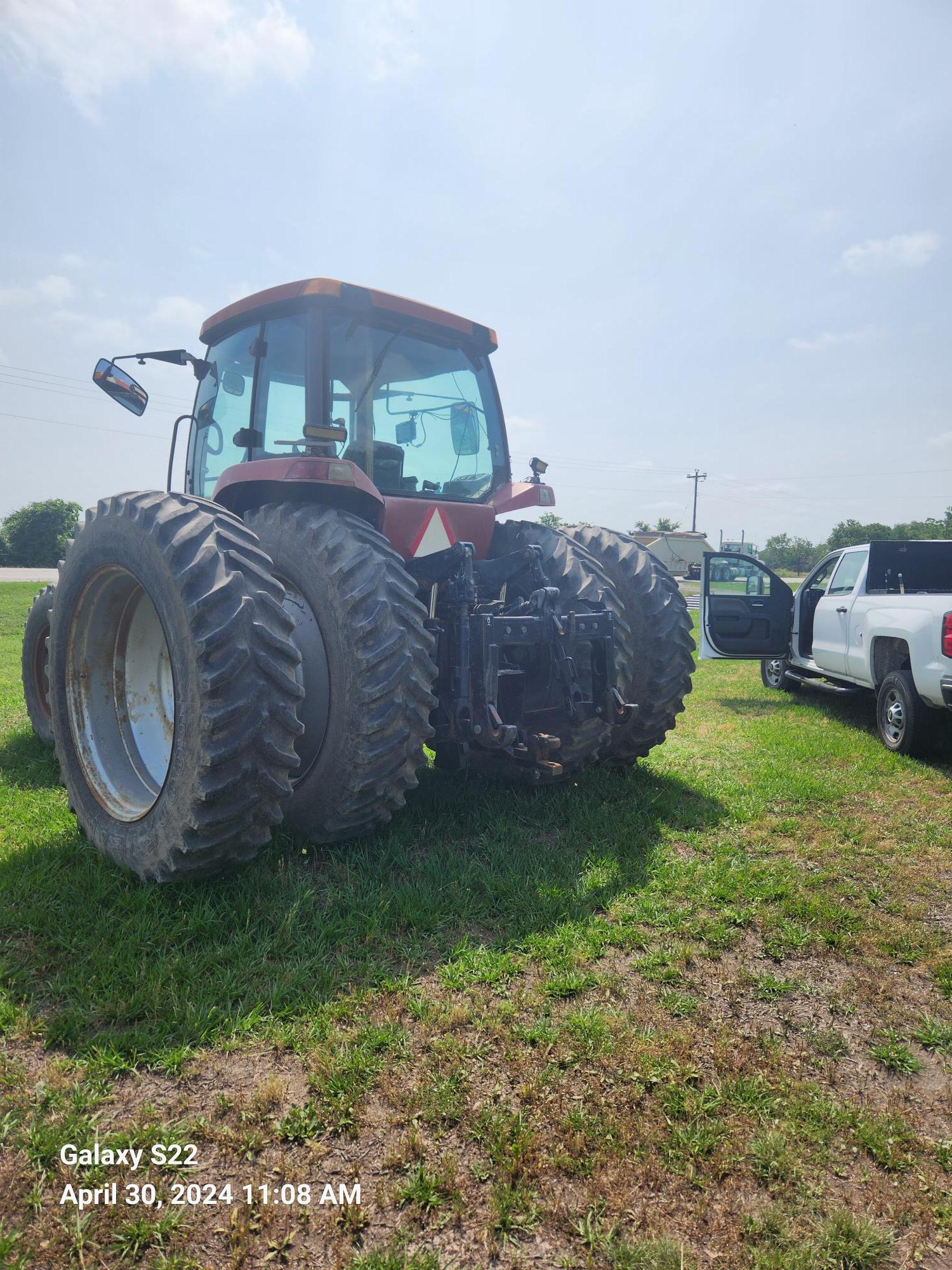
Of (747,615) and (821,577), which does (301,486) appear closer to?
(747,615)

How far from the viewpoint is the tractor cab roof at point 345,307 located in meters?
4.04

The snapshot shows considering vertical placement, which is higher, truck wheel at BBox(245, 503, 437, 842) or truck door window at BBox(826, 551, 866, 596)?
truck door window at BBox(826, 551, 866, 596)

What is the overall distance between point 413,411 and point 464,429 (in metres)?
0.46

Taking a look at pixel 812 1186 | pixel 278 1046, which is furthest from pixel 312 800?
pixel 812 1186

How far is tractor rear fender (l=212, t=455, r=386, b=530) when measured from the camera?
3727mm

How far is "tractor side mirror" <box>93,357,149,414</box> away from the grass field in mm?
2454

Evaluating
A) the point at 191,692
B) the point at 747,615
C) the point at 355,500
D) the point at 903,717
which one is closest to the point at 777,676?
the point at 747,615

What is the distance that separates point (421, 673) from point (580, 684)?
4.02ft

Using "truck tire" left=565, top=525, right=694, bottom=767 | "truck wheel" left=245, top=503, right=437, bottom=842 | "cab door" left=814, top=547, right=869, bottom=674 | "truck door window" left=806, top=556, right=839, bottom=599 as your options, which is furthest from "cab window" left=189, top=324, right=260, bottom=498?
"truck door window" left=806, top=556, right=839, bottom=599

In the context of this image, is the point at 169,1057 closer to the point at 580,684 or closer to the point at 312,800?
the point at 312,800

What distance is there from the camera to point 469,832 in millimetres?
4113

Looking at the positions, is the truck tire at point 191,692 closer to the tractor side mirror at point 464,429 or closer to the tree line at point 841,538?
the tractor side mirror at point 464,429

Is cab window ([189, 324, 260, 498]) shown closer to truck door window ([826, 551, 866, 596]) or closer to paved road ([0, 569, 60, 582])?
truck door window ([826, 551, 866, 596])

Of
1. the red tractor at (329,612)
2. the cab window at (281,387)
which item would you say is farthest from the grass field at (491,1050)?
the cab window at (281,387)
